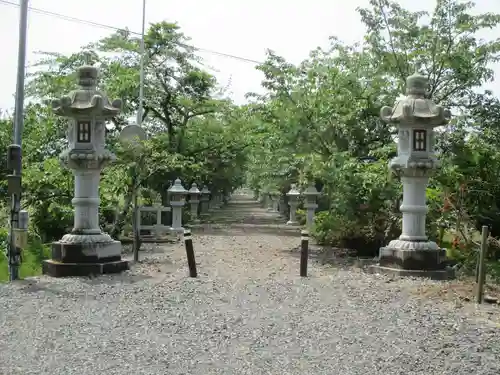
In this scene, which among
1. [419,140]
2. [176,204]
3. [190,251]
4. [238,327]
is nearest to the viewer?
[238,327]

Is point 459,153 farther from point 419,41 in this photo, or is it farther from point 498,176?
point 419,41

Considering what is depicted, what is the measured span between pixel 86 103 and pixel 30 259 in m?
4.13

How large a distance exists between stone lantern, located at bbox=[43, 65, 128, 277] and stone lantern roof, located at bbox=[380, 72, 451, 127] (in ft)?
16.3

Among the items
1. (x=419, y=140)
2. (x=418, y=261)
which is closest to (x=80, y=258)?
(x=418, y=261)

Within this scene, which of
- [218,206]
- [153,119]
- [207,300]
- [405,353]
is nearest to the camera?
[405,353]

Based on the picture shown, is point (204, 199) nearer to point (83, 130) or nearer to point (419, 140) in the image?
point (83, 130)

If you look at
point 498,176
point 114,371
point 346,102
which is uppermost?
point 346,102

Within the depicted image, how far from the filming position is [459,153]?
13.5 meters

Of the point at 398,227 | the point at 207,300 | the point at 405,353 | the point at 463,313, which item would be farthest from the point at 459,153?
the point at 405,353

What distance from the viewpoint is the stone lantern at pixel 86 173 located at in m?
10.3

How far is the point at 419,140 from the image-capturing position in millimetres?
10852

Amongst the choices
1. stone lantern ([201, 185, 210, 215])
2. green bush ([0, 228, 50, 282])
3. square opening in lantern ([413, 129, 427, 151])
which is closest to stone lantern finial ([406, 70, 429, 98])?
square opening in lantern ([413, 129, 427, 151])

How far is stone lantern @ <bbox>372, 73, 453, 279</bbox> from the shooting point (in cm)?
1055

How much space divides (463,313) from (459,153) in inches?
263
